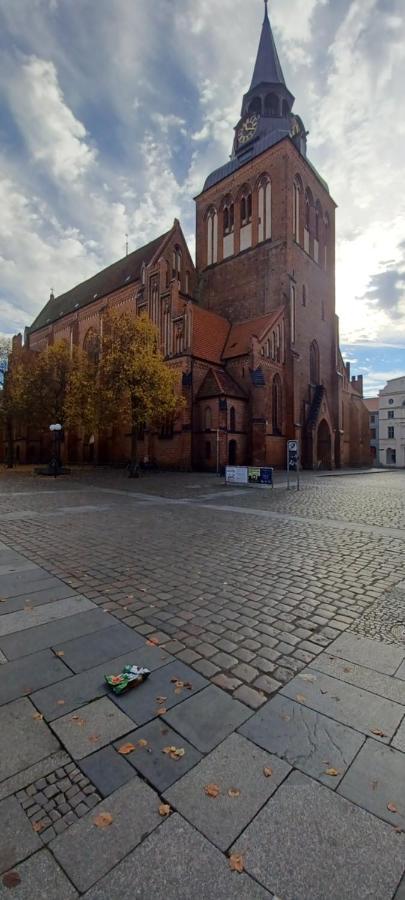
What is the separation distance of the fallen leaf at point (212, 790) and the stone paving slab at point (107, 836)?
23cm

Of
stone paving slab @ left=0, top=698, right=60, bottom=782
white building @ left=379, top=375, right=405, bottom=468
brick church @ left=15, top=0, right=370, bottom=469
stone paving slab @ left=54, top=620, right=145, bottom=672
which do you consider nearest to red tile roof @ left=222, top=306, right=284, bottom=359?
brick church @ left=15, top=0, right=370, bottom=469

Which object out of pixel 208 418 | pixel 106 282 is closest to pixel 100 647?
pixel 208 418

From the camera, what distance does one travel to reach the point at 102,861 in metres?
1.43

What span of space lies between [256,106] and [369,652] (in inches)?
1733

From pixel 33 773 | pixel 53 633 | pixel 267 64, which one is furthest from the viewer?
pixel 267 64

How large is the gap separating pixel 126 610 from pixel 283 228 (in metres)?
33.3

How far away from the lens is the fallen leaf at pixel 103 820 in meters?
1.58

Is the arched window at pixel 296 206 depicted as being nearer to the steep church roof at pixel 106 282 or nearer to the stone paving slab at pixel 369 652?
the steep church roof at pixel 106 282

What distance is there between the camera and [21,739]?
209cm

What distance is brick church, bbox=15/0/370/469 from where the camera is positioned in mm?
27281

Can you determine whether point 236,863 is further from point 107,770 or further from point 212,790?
point 107,770

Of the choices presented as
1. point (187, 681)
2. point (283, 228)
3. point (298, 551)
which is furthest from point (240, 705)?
point (283, 228)

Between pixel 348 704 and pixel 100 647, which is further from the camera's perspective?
pixel 100 647

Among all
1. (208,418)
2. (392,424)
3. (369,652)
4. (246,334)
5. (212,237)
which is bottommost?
(369,652)
